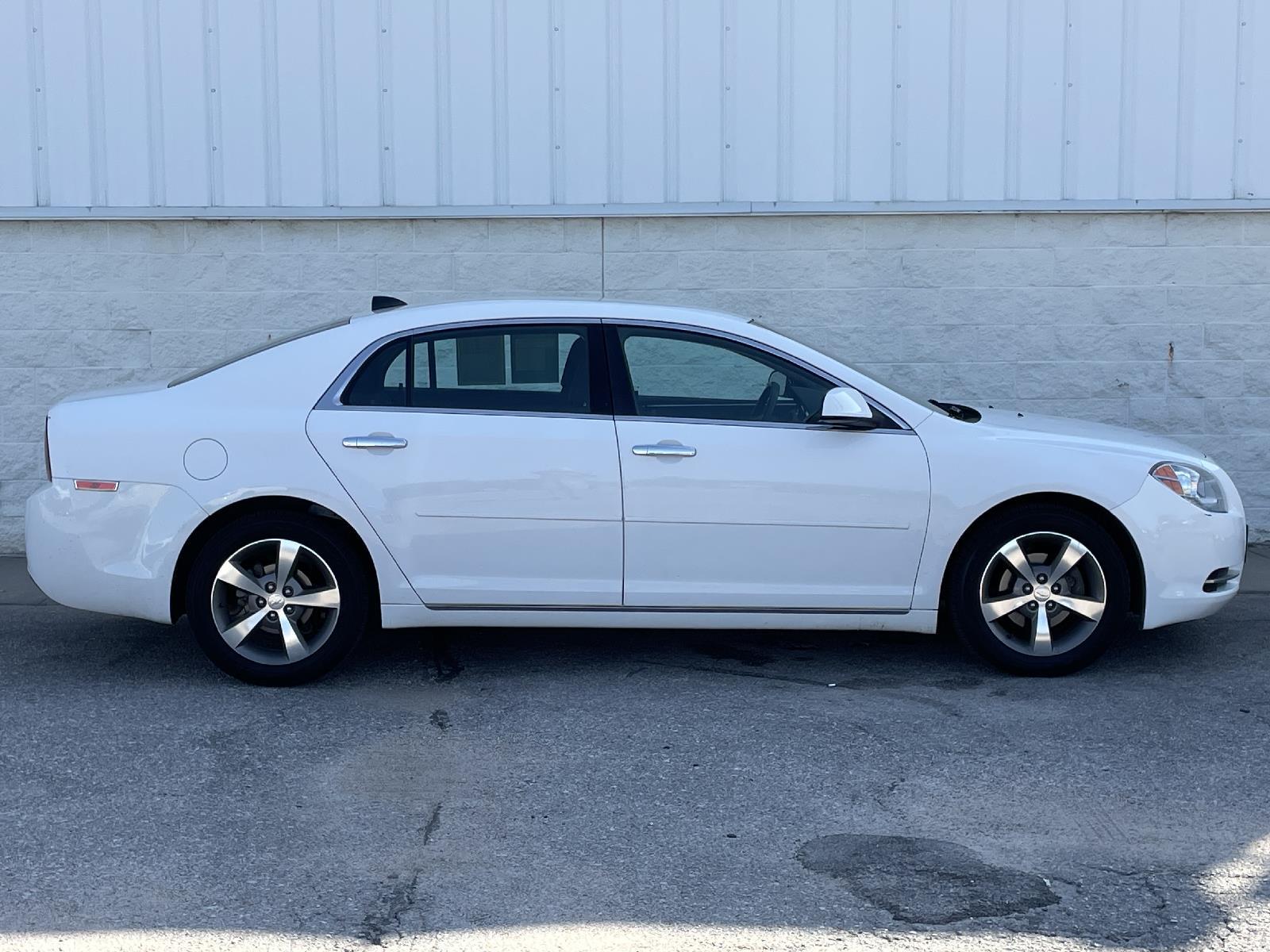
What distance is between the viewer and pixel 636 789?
16.0ft

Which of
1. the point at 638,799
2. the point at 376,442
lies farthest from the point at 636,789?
the point at 376,442

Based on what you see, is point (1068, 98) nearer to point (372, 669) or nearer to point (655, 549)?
point (655, 549)

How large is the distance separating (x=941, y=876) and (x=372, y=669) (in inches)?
121

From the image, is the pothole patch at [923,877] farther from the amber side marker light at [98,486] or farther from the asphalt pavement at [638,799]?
the amber side marker light at [98,486]

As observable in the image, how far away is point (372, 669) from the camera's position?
644 cm

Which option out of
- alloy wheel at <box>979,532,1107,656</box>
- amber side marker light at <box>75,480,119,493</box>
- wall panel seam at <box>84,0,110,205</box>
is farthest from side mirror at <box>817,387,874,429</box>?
wall panel seam at <box>84,0,110,205</box>

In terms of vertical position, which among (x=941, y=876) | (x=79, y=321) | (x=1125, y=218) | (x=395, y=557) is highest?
(x=1125, y=218)

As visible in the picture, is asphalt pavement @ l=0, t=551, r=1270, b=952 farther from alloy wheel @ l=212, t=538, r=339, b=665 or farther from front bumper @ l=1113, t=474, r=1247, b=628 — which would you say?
front bumper @ l=1113, t=474, r=1247, b=628

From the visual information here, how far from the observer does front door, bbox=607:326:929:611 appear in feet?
19.7

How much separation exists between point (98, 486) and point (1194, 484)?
15.0 ft

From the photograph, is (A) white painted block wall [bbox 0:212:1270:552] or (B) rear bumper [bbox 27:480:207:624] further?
(A) white painted block wall [bbox 0:212:1270:552]

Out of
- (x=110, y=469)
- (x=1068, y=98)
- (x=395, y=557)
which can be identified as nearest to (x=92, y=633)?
(x=110, y=469)

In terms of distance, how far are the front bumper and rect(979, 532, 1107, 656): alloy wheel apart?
0.22 meters

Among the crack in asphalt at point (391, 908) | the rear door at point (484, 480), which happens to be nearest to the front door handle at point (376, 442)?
the rear door at point (484, 480)
